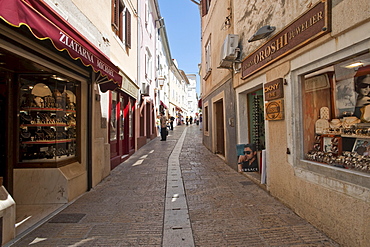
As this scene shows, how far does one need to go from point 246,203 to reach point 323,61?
2550 millimetres

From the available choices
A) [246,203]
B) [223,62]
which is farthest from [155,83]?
[246,203]

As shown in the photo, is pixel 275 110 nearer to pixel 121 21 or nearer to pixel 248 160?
pixel 248 160

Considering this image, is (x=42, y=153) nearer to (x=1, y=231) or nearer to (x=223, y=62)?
(x=1, y=231)

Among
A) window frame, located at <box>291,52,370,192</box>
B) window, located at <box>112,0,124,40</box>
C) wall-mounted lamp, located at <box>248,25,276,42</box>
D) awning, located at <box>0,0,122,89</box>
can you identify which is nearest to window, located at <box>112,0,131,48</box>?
window, located at <box>112,0,124,40</box>

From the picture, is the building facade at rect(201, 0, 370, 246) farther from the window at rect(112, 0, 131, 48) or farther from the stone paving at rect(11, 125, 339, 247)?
the window at rect(112, 0, 131, 48)

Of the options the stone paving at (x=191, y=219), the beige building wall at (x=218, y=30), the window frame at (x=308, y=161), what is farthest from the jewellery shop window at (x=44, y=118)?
the beige building wall at (x=218, y=30)

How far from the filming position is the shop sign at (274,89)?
3838mm

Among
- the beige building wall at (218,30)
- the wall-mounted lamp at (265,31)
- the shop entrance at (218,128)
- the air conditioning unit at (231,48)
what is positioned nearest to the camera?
the wall-mounted lamp at (265,31)

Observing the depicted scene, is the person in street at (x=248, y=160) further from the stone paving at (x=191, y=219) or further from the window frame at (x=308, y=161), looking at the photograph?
the window frame at (x=308, y=161)

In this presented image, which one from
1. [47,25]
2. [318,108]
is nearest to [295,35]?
[318,108]

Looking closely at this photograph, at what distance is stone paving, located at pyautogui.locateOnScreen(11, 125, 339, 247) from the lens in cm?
278

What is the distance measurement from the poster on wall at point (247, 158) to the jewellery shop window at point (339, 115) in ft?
6.68

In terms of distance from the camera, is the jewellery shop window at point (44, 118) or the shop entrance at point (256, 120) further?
the shop entrance at point (256, 120)

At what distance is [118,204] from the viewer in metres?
4.00
